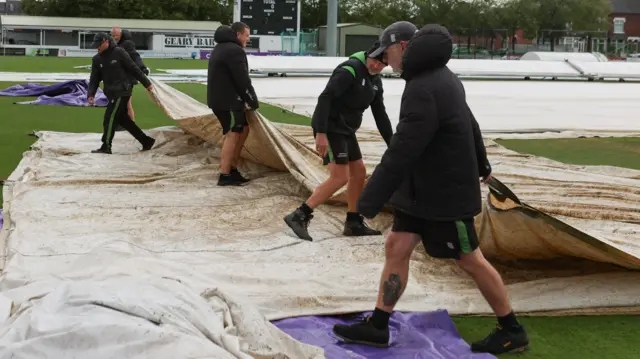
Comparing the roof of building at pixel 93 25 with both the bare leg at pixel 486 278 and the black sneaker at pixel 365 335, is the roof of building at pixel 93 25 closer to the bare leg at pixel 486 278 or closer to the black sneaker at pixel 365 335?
the black sneaker at pixel 365 335

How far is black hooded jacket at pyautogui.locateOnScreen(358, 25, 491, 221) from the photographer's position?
4.02 m

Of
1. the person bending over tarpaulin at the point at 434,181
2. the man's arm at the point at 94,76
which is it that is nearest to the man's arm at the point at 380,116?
the person bending over tarpaulin at the point at 434,181

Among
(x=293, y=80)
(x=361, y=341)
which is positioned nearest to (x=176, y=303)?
(x=361, y=341)

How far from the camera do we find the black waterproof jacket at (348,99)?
6.05m

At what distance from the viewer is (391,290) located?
167 inches

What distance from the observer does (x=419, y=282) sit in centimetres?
523

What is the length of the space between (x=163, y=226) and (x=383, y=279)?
281 cm

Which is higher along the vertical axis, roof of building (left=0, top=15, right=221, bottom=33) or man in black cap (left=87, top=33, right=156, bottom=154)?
roof of building (left=0, top=15, right=221, bottom=33)

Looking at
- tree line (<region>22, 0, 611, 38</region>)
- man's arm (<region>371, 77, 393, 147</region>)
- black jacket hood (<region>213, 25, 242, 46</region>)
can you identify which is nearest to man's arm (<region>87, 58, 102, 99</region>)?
black jacket hood (<region>213, 25, 242, 46</region>)

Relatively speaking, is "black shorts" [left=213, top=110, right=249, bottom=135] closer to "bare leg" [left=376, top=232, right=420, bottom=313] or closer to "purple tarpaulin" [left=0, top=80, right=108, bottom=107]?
"bare leg" [left=376, top=232, right=420, bottom=313]

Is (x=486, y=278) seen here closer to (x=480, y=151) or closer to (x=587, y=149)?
(x=480, y=151)

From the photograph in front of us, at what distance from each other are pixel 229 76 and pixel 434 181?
469cm

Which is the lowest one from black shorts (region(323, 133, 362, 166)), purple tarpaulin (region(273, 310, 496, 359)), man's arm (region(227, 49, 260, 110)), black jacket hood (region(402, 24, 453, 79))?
purple tarpaulin (region(273, 310, 496, 359))

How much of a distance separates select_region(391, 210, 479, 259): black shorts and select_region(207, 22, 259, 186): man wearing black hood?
4284mm
